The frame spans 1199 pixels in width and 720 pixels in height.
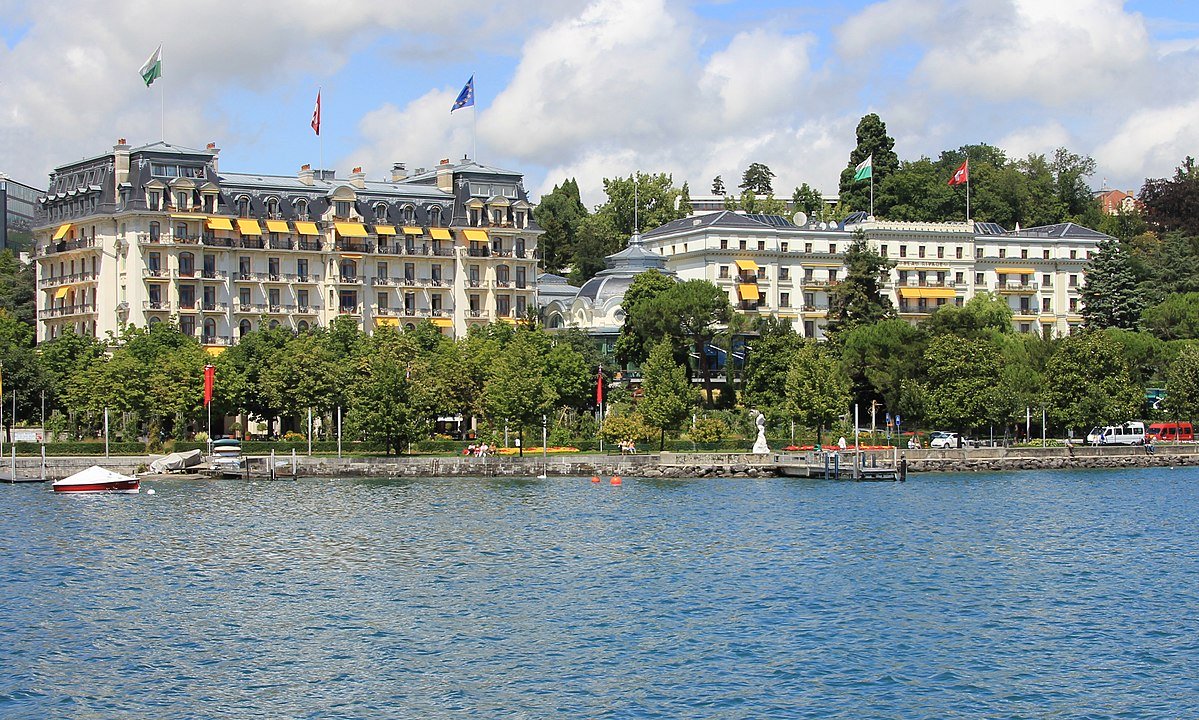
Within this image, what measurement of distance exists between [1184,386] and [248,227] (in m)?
68.7

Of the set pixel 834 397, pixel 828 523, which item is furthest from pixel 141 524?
pixel 834 397

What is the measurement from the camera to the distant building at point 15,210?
142 m

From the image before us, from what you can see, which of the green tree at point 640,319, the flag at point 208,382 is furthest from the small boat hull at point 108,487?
the green tree at point 640,319

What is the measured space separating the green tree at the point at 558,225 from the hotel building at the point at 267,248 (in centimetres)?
3056

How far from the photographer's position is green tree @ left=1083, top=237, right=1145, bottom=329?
130m

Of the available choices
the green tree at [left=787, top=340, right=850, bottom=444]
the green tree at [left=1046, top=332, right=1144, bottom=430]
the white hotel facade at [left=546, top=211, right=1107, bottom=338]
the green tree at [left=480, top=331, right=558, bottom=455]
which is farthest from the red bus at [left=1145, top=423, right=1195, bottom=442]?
the green tree at [left=480, top=331, right=558, bottom=455]

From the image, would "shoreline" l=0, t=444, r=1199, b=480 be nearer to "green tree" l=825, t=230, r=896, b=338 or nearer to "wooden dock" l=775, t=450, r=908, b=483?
"wooden dock" l=775, t=450, r=908, b=483

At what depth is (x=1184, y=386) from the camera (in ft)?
357

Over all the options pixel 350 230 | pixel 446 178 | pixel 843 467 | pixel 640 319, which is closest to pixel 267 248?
pixel 350 230

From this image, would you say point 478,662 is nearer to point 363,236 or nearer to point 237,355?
point 237,355

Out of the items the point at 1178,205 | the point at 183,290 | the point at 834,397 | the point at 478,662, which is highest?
the point at 1178,205

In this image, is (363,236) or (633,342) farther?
(363,236)

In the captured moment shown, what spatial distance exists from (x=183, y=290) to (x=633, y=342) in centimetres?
3366

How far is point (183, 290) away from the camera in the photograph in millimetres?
116250
